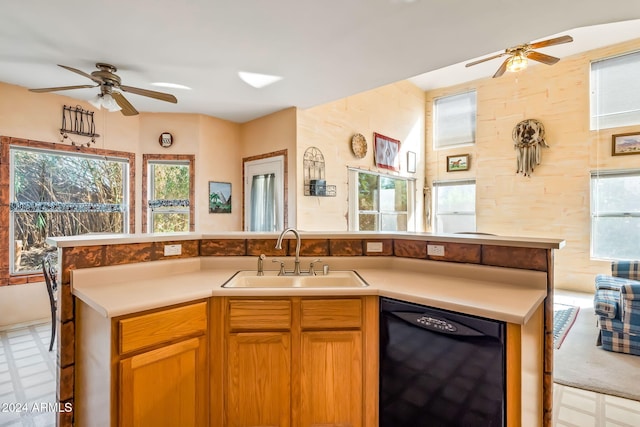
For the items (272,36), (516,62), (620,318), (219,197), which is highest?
(516,62)

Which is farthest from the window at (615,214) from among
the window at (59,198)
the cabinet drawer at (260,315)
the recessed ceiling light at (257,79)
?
the window at (59,198)

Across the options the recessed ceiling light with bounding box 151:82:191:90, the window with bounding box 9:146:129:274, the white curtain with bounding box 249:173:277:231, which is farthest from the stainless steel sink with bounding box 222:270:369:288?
the window with bounding box 9:146:129:274

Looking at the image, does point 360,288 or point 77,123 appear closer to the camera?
point 360,288

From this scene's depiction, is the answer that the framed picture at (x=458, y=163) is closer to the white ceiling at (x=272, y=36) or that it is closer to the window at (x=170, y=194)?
the white ceiling at (x=272, y=36)

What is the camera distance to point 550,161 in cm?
537

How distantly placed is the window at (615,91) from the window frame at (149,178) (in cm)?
652

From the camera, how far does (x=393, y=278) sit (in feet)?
6.35

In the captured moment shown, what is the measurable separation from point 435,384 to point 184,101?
13.5 feet

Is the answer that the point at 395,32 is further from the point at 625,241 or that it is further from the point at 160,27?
the point at 625,241

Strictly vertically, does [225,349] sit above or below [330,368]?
above

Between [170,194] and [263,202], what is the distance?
1.40 metres

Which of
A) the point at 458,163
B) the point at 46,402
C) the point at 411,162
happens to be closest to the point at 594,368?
the point at 46,402

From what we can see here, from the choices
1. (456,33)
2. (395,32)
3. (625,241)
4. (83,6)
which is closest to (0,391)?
(83,6)

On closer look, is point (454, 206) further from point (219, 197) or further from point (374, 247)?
point (374, 247)
